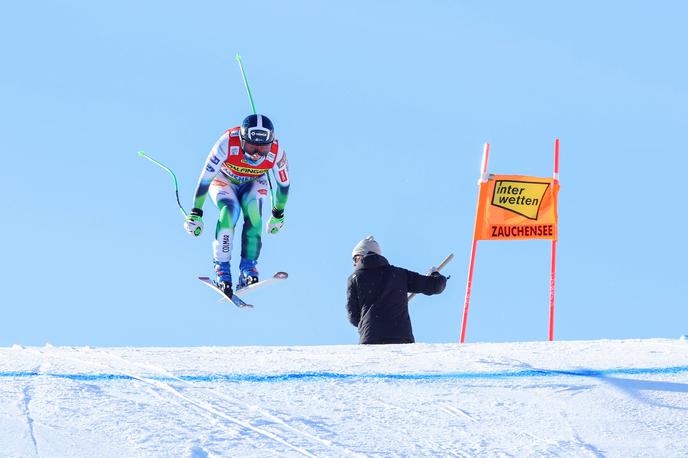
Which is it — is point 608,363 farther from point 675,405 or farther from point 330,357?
point 330,357

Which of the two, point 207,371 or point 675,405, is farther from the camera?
point 207,371

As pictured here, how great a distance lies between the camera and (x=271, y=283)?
1184 cm

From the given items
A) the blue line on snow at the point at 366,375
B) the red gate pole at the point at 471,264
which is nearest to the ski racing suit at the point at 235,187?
the red gate pole at the point at 471,264

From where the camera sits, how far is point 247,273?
11758 mm

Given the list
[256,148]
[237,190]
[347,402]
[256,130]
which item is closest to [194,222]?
[237,190]

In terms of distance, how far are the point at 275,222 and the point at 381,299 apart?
473cm

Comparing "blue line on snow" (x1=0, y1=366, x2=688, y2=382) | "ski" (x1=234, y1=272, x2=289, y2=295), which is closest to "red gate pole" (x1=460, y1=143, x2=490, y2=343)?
"ski" (x1=234, y1=272, x2=289, y2=295)

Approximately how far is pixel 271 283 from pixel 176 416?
645cm

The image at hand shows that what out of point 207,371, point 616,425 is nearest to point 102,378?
point 207,371

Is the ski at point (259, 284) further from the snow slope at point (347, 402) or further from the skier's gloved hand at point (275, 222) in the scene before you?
the snow slope at point (347, 402)

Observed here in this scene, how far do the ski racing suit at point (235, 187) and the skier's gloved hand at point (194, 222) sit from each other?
0.21 ft

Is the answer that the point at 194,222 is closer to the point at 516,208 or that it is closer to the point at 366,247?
the point at 516,208

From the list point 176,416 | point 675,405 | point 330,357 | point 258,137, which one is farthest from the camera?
point 258,137

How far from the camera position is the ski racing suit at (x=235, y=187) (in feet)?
37.7
